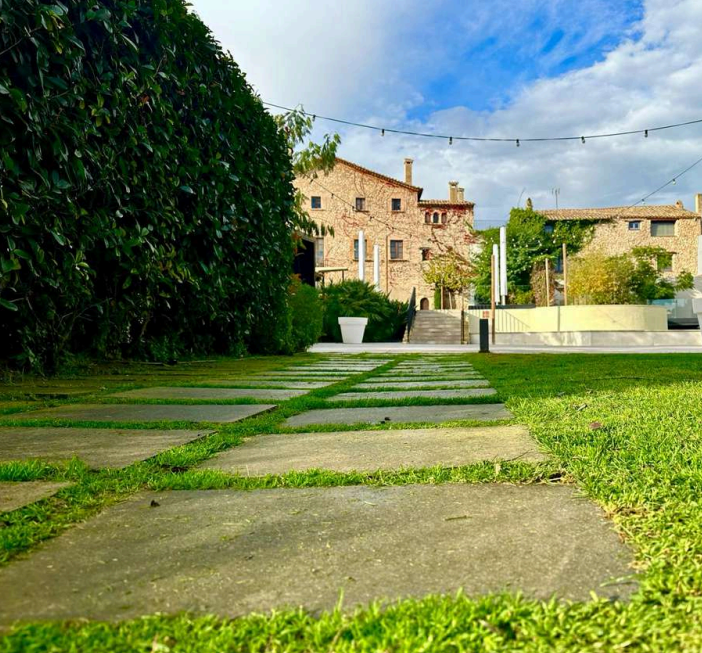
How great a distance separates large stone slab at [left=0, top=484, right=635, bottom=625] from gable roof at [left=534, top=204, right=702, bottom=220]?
33.4 meters

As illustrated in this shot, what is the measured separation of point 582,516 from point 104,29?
3.61 metres

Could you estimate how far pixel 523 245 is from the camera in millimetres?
29453

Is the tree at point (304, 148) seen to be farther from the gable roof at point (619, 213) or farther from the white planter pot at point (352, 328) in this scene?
the gable roof at point (619, 213)

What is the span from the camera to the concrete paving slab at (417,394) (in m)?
2.69

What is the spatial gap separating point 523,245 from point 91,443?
29790 millimetres

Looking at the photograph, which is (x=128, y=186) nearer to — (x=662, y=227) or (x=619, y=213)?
(x=619, y=213)

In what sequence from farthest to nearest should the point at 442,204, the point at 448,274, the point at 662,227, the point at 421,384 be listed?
the point at 662,227 → the point at 442,204 → the point at 448,274 → the point at 421,384

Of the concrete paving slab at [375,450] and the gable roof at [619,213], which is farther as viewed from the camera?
the gable roof at [619,213]

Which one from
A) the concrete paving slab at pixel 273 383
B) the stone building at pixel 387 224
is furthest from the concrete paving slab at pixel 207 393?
the stone building at pixel 387 224

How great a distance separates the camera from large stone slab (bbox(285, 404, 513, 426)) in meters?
2.01

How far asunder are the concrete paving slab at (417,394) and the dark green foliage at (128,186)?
164cm

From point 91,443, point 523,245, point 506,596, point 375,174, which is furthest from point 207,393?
point 523,245

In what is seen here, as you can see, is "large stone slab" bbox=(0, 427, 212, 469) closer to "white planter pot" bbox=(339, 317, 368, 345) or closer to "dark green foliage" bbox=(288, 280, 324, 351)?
"dark green foliage" bbox=(288, 280, 324, 351)

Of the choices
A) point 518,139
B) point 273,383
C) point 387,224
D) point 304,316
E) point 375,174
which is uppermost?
point 375,174
